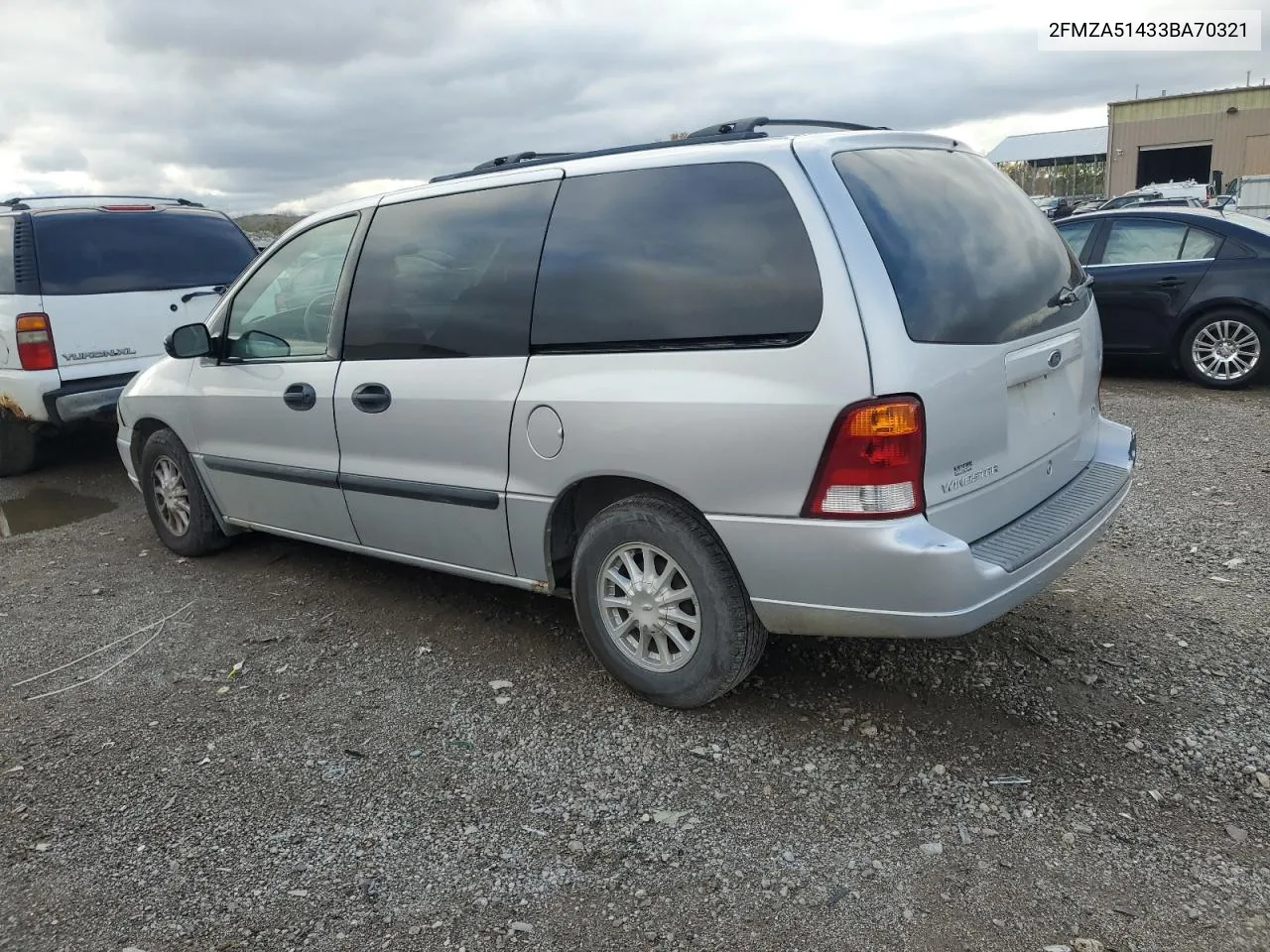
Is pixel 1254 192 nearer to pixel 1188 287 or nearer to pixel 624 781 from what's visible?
pixel 1188 287

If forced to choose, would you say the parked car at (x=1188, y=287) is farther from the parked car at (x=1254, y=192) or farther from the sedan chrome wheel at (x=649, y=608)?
the parked car at (x=1254, y=192)

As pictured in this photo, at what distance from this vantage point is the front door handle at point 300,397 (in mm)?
4254

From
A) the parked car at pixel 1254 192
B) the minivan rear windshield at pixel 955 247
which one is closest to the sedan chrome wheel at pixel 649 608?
the minivan rear windshield at pixel 955 247

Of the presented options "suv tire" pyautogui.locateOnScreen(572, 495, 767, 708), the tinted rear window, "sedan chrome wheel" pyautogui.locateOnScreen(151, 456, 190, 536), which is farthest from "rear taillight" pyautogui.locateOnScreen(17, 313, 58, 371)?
"suv tire" pyautogui.locateOnScreen(572, 495, 767, 708)

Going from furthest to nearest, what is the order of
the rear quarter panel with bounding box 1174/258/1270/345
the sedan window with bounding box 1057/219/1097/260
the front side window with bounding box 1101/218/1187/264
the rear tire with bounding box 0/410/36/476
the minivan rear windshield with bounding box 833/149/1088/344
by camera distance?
the sedan window with bounding box 1057/219/1097/260 → the front side window with bounding box 1101/218/1187/264 → the rear quarter panel with bounding box 1174/258/1270/345 → the rear tire with bounding box 0/410/36/476 → the minivan rear windshield with bounding box 833/149/1088/344

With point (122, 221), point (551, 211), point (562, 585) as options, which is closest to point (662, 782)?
point (562, 585)

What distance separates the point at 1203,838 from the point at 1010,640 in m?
1.23

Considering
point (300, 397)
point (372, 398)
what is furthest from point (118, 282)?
point (372, 398)

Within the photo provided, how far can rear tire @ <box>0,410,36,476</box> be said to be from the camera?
7.39 metres

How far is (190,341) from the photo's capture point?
4660 millimetres

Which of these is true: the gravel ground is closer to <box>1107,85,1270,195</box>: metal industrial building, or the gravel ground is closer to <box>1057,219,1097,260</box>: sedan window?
<box>1057,219,1097,260</box>: sedan window

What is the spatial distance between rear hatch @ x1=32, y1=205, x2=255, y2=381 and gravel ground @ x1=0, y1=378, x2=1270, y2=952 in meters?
2.75

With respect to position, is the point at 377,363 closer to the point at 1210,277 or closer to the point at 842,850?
the point at 842,850

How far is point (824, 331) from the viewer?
9.36 feet
